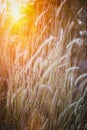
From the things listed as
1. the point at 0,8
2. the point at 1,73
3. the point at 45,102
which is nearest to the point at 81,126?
the point at 45,102

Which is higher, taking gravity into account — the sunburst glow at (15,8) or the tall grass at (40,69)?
the sunburst glow at (15,8)

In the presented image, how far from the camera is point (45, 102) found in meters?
1.86

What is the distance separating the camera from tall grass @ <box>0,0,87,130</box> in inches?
68.6

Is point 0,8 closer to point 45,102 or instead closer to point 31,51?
point 31,51

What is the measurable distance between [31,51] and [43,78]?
→ 0.60 feet

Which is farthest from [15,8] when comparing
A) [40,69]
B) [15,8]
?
[40,69]

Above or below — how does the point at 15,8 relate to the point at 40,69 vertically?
above

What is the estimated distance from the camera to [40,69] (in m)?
1.82

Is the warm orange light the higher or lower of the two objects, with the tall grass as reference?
higher

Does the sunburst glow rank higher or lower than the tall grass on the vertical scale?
higher

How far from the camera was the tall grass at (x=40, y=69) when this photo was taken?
1.74m

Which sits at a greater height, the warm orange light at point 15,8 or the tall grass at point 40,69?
the warm orange light at point 15,8

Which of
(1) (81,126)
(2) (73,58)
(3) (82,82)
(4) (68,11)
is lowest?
(1) (81,126)

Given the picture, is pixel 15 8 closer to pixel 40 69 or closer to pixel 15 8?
pixel 15 8
